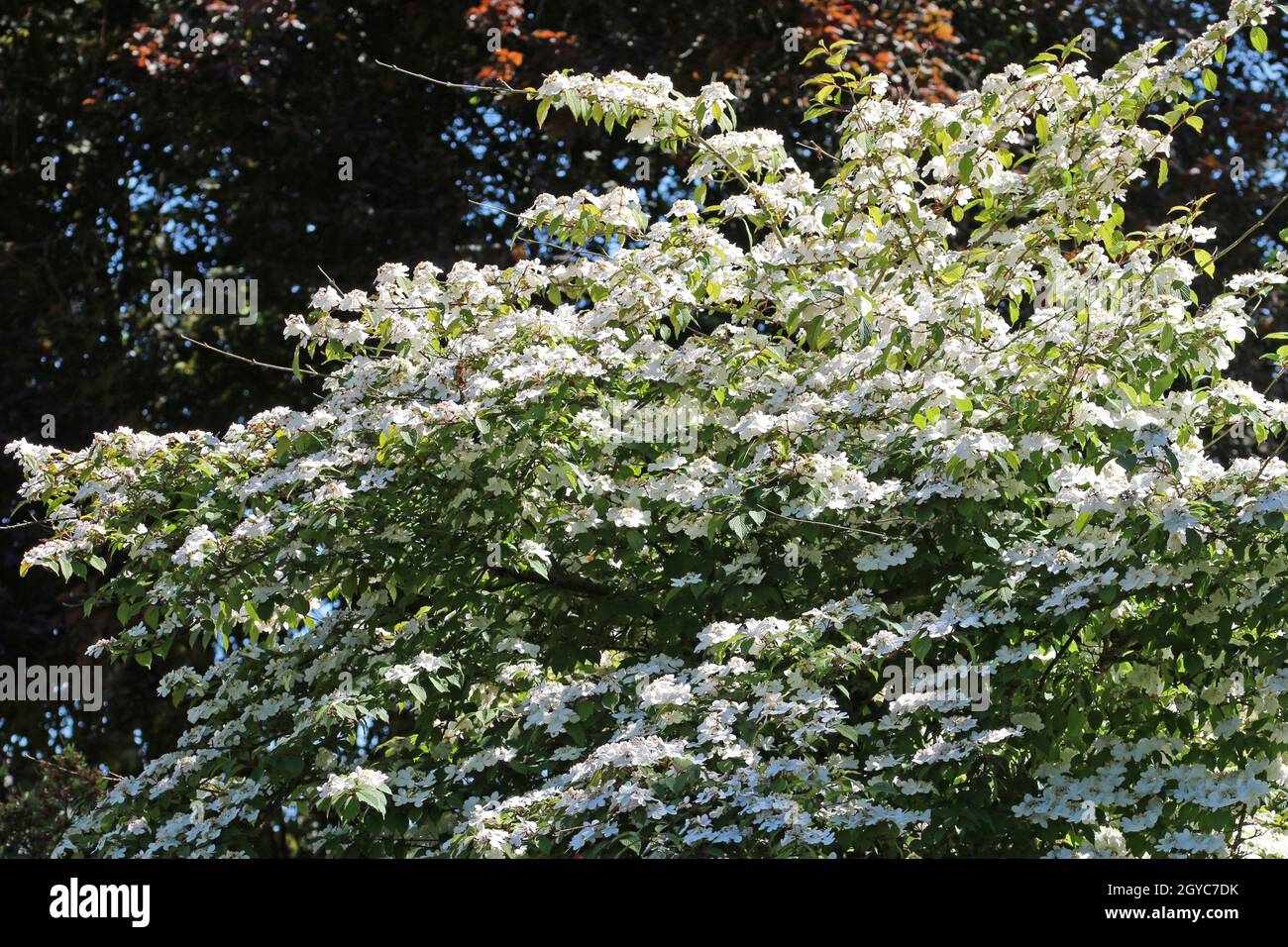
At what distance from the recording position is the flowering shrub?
343 cm

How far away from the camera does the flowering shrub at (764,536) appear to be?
11.3ft

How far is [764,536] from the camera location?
4.06 m
